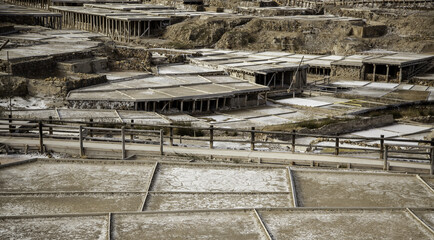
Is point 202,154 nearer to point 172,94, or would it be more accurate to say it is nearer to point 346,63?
point 172,94

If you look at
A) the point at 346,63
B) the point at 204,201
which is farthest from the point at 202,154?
the point at 346,63

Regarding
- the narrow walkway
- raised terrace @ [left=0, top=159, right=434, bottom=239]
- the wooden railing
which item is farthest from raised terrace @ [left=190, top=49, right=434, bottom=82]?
raised terrace @ [left=0, top=159, right=434, bottom=239]

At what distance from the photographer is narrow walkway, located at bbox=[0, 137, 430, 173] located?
47.3 feet

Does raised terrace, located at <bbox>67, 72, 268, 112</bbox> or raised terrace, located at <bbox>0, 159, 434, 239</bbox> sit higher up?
raised terrace, located at <bbox>0, 159, 434, 239</bbox>

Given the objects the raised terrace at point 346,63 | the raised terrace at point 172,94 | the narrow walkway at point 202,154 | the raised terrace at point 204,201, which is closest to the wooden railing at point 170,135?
the narrow walkway at point 202,154

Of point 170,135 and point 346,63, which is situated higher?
point 170,135

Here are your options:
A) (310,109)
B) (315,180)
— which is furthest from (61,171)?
(310,109)

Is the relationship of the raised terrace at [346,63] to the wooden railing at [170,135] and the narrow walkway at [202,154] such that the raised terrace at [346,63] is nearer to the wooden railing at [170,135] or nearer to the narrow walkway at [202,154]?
the wooden railing at [170,135]

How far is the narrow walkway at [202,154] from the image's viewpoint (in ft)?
47.3

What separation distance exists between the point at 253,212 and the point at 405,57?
3676cm

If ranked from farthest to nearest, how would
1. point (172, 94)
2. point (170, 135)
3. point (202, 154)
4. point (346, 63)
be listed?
point (346, 63), point (172, 94), point (170, 135), point (202, 154)

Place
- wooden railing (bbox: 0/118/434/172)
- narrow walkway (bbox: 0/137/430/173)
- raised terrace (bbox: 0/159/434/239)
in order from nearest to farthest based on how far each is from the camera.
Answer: raised terrace (bbox: 0/159/434/239) → wooden railing (bbox: 0/118/434/172) → narrow walkway (bbox: 0/137/430/173)

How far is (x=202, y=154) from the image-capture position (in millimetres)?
15039

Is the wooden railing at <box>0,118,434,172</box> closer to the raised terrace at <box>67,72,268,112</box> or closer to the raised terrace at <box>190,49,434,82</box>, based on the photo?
the raised terrace at <box>67,72,268,112</box>
